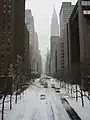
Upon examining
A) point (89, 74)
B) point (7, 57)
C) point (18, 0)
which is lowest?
point (89, 74)

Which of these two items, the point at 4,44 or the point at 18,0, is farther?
the point at 18,0

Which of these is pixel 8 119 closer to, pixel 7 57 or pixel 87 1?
pixel 7 57

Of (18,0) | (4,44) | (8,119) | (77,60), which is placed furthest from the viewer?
(18,0)

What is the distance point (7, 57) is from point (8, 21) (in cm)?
1521

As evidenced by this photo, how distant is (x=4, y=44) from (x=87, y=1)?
3842cm

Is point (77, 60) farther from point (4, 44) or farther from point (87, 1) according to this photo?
point (4, 44)

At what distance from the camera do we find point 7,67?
237 ft

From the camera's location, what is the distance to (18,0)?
136250mm

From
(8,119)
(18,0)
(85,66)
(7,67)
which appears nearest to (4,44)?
(7,67)

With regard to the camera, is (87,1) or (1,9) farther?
(87,1)

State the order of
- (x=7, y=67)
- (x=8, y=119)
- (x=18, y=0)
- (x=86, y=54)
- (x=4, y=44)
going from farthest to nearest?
(x=18, y=0) < (x=86, y=54) < (x=4, y=44) < (x=7, y=67) < (x=8, y=119)

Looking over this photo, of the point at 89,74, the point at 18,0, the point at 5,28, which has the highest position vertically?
the point at 18,0

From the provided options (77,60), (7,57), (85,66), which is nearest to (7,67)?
(7,57)

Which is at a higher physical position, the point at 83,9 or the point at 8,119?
the point at 83,9
